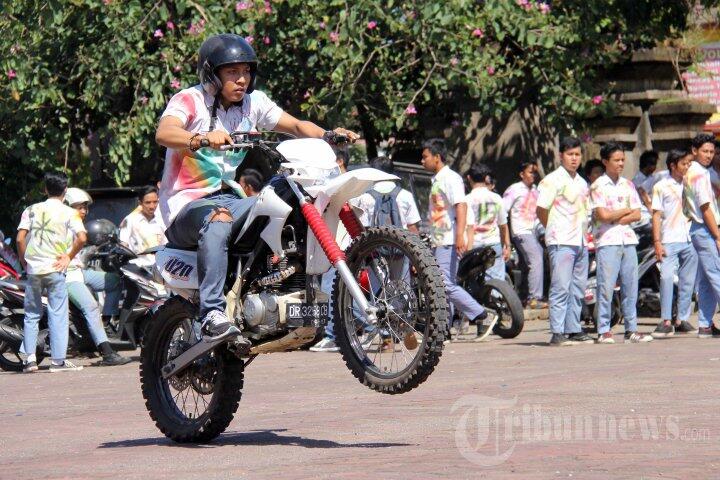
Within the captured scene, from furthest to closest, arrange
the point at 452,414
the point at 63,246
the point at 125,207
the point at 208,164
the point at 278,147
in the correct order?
the point at 125,207
the point at 63,246
the point at 452,414
the point at 208,164
the point at 278,147

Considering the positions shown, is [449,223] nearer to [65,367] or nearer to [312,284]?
[65,367]

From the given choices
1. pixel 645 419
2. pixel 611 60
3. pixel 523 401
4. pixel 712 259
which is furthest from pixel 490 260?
pixel 645 419

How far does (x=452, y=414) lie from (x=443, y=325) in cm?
183

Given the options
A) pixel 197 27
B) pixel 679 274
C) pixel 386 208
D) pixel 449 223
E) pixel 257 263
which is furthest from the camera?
pixel 197 27

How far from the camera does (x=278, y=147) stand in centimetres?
740

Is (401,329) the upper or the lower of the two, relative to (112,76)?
lower

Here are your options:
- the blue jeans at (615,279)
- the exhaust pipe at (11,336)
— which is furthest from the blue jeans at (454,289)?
the exhaust pipe at (11,336)

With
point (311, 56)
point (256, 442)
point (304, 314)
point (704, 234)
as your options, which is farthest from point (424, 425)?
point (311, 56)

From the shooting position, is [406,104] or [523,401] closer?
[523,401]

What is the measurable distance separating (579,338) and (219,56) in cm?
767

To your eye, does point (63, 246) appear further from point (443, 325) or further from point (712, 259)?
point (443, 325)

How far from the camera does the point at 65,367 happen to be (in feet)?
46.5

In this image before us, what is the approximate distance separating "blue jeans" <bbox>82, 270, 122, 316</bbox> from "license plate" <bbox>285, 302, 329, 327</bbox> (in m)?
8.27

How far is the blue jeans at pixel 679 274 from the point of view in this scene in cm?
1491
